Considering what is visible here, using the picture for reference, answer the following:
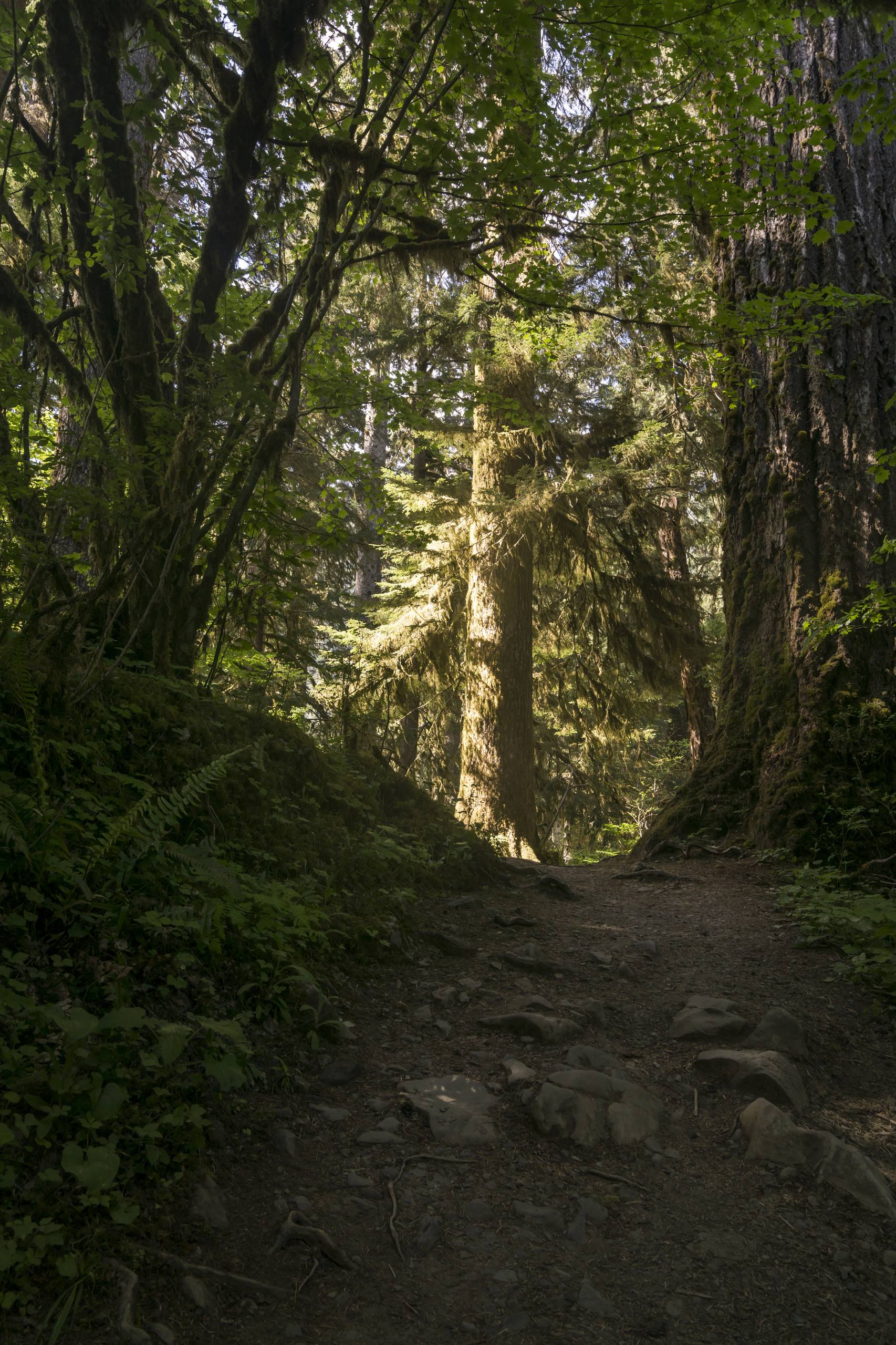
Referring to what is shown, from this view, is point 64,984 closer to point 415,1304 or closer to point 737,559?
point 415,1304

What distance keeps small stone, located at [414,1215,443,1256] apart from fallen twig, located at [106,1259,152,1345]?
2.47 ft

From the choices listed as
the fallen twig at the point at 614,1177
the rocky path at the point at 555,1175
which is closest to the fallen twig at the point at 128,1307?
the rocky path at the point at 555,1175

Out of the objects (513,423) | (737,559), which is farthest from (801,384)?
(513,423)

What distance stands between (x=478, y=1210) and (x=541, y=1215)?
0.59 feet

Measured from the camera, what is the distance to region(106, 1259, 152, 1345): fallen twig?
1669 millimetres

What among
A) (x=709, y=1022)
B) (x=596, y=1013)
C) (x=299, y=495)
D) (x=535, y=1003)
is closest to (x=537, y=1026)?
(x=535, y=1003)

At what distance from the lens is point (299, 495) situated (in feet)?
22.0

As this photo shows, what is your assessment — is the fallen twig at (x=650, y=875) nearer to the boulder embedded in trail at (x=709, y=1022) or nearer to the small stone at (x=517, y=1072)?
the boulder embedded in trail at (x=709, y=1022)

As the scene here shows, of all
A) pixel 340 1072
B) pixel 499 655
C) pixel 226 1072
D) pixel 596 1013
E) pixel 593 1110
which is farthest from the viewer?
pixel 499 655

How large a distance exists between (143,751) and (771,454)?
5.68 m

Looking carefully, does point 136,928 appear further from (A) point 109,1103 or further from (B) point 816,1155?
(B) point 816,1155

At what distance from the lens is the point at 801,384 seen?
6863 millimetres

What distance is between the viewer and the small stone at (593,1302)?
2000 mm

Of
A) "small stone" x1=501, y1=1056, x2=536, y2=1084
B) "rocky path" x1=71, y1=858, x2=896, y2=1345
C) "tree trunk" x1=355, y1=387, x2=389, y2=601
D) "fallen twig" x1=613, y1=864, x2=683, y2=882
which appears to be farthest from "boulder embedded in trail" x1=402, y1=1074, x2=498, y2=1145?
"tree trunk" x1=355, y1=387, x2=389, y2=601
